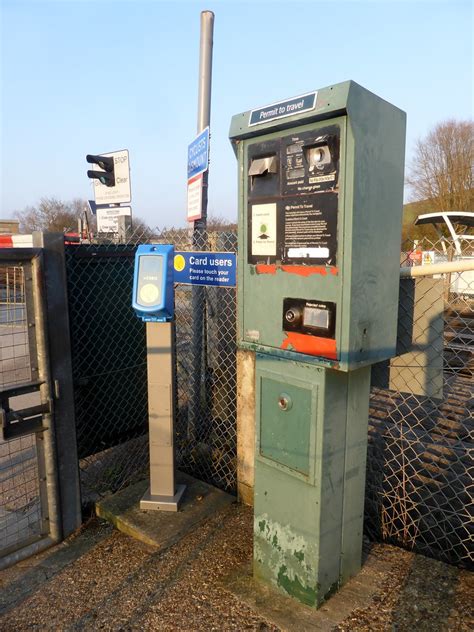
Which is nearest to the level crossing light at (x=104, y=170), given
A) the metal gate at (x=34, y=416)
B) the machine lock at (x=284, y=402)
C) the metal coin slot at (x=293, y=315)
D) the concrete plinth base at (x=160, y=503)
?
the metal gate at (x=34, y=416)

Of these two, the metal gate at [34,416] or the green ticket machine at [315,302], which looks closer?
the green ticket machine at [315,302]

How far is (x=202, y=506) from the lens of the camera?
3.32m

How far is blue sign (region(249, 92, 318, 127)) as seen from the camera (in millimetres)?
1957

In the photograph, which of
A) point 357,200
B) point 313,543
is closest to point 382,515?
point 313,543

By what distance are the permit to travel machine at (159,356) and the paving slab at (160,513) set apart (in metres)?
0.08

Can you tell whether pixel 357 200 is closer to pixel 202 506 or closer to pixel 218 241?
pixel 218 241

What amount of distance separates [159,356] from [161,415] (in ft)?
1.44

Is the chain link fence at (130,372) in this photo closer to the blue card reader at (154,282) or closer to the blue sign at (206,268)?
the blue sign at (206,268)

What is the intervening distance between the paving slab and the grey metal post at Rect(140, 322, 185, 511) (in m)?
0.09

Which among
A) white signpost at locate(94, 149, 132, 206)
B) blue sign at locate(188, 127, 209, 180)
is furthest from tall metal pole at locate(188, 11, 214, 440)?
white signpost at locate(94, 149, 132, 206)

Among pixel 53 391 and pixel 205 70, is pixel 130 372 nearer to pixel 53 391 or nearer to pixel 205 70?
pixel 53 391

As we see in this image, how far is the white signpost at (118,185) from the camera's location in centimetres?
492

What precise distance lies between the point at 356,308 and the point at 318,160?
693 mm

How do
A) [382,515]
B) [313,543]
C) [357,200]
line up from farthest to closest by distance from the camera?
1. [382,515]
2. [313,543]
3. [357,200]
